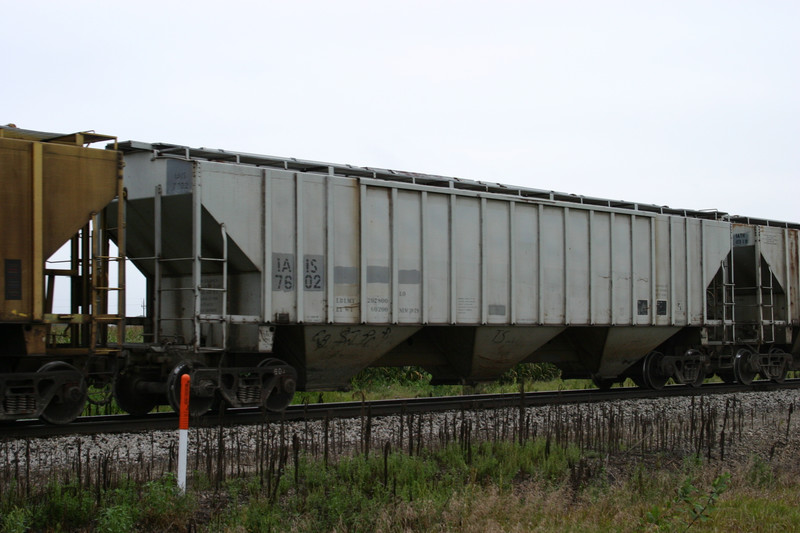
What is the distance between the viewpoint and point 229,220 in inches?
486

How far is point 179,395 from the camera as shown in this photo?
12000mm

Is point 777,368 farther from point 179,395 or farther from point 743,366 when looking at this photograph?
point 179,395

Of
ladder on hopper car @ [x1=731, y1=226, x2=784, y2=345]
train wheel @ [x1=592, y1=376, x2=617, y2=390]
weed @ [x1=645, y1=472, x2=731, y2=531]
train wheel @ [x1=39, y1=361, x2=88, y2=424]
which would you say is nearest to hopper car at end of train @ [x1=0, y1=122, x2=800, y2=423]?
train wheel @ [x1=39, y1=361, x2=88, y2=424]

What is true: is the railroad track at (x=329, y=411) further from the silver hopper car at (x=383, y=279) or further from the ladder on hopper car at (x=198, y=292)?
the ladder on hopper car at (x=198, y=292)

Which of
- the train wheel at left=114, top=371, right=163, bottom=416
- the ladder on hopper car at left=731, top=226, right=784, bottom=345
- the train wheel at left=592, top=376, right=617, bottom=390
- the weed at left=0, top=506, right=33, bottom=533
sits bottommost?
the train wheel at left=592, top=376, right=617, bottom=390

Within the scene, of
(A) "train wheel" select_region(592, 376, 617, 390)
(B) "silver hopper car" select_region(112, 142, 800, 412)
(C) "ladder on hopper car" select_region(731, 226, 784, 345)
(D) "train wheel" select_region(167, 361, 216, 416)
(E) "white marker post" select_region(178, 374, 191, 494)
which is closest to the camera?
(E) "white marker post" select_region(178, 374, 191, 494)

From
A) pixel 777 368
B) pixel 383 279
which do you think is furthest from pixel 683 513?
pixel 777 368

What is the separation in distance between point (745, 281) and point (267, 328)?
13.3 metres

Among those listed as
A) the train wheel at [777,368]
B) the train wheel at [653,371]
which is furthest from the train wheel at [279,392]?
the train wheel at [777,368]

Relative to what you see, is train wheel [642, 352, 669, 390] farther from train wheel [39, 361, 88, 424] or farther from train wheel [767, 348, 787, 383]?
train wheel [39, 361, 88, 424]

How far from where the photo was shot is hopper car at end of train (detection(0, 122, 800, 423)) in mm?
10844

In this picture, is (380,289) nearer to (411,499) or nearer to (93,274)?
(93,274)

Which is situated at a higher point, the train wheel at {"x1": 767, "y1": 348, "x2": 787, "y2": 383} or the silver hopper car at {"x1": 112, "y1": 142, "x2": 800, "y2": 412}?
the silver hopper car at {"x1": 112, "y1": 142, "x2": 800, "y2": 412}

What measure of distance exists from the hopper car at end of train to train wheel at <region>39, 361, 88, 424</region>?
3 centimetres
